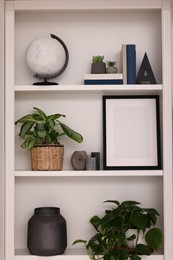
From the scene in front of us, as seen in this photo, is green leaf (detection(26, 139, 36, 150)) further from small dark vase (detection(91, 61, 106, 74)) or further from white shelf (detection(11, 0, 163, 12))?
white shelf (detection(11, 0, 163, 12))

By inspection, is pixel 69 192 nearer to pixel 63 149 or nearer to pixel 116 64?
pixel 63 149

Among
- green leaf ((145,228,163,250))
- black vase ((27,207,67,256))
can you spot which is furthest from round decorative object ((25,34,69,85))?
green leaf ((145,228,163,250))

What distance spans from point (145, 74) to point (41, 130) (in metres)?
0.63

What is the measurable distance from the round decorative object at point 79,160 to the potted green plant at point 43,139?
71 mm

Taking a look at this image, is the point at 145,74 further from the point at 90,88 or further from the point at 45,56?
the point at 45,56

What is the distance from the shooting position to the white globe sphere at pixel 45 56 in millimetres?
2650

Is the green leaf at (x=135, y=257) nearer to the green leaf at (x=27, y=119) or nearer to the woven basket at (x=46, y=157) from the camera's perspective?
the woven basket at (x=46, y=157)

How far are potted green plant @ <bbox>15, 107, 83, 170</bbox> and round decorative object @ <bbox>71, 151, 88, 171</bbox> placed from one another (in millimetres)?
71

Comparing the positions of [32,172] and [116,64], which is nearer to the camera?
[32,172]

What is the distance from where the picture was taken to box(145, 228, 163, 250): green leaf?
8.46 ft

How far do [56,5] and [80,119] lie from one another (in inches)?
24.9

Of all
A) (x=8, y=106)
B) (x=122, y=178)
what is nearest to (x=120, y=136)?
(x=122, y=178)

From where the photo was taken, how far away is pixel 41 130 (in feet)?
8.74

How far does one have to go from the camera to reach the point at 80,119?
2.85 metres
